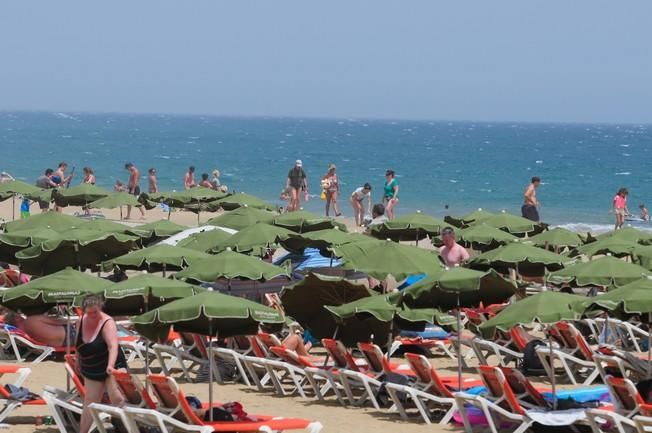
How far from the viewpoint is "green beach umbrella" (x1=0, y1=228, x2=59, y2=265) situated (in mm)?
18641

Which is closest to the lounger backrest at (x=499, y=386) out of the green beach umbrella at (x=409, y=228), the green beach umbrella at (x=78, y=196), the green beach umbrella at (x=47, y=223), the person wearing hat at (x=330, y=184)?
the green beach umbrella at (x=409, y=228)


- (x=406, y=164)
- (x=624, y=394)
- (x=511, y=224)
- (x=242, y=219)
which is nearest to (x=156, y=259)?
(x=242, y=219)

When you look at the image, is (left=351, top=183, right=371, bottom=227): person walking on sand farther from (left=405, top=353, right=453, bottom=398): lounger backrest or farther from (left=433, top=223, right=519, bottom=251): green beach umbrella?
(left=405, top=353, right=453, bottom=398): lounger backrest

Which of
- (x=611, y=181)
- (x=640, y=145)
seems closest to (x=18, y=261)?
(x=611, y=181)

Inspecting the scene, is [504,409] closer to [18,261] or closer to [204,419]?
[204,419]

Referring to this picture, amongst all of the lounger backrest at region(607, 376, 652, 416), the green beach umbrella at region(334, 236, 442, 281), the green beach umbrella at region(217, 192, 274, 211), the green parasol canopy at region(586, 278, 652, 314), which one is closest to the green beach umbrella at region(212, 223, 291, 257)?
the green beach umbrella at region(334, 236, 442, 281)

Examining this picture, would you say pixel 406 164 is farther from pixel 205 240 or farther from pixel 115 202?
pixel 205 240

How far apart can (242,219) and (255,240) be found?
10.5 feet

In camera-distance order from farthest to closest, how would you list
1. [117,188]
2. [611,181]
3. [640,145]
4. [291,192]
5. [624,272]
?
[640,145] → [611,181] → [117,188] → [291,192] → [624,272]

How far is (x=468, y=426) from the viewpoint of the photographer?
11711 mm

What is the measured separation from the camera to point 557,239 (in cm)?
2094

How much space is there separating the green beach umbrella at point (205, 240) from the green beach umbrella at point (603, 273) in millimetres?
6244

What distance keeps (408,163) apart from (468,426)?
3365 inches

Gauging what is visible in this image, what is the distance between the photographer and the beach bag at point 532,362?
1483 cm
